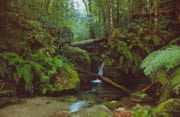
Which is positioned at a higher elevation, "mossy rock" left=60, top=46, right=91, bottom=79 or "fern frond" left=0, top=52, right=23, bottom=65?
"fern frond" left=0, top=52, right=23, bottom=65

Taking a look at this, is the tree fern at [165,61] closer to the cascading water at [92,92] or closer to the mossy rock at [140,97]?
the mossy rock at [140,97]

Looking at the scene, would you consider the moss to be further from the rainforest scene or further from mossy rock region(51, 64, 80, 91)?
mossy rock region(51, 64, 80, 91)

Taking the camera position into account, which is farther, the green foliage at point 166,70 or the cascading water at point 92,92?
the cascading water at point 92,92

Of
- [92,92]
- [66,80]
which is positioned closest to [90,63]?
[92,92]

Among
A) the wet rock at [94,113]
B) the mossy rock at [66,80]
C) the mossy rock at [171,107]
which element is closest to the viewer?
the mossy rock at [171,107]

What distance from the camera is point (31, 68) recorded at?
789cm

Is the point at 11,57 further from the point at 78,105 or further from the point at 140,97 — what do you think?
the point at 140,97

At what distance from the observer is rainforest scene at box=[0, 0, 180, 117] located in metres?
6.47

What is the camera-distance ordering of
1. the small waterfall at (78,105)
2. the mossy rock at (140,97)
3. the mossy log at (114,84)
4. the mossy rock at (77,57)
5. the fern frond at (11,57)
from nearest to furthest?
the small waterfall at (78,105) → the fern frond at (11,57) → the mossy rock at (140,97) → the mossy log at (114,84) → the mossy rock at (77,57)

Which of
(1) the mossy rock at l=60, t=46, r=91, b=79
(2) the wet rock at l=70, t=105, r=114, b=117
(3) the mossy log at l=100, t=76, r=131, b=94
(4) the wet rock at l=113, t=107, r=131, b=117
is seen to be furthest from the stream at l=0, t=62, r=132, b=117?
(1) the mossy rock at l=60, t=46, r=91, b=79

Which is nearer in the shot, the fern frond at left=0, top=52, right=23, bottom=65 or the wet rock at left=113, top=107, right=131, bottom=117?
the wet rock at left=113, top=107, right=131, bottom=117

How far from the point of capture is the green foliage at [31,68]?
7430mm

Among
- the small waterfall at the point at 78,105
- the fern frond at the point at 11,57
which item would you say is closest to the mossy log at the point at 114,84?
the small waterfall at the point at 78,105

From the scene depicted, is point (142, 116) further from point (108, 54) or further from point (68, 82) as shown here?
point (108, 54)
